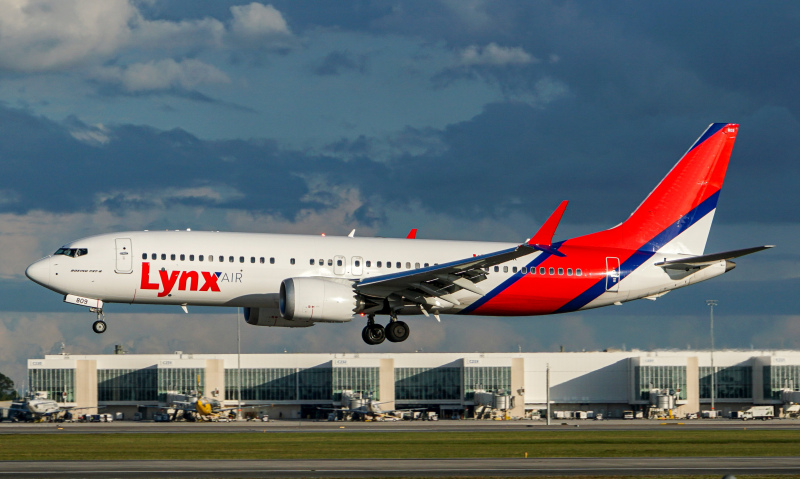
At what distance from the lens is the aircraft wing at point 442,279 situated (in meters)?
46.4

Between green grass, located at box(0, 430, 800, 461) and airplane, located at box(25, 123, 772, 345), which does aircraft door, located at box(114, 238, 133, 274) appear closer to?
airplane, located at box(25, 123, 772, 345)

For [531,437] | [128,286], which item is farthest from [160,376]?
[128,286]

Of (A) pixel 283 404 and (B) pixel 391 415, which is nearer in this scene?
(B) pixel 391 415

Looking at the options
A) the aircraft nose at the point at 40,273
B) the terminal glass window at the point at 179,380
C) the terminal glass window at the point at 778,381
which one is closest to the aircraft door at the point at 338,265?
the aircraft nose at the point at 40,273

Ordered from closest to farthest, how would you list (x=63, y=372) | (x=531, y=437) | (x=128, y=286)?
(x=128, y=286), (x=531, y=437), (x=63, y=372)

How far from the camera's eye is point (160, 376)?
5408 inches

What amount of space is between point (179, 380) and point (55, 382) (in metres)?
16.6

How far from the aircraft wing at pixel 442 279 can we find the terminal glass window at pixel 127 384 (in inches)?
3681

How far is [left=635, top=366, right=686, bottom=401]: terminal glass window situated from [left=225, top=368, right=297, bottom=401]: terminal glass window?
47.5m

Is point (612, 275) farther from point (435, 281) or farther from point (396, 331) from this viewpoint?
point (396, 331)

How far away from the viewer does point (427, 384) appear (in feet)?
453

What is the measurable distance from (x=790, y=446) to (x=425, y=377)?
8426 centimetres

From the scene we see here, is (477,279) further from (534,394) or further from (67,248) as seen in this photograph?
(534,394)

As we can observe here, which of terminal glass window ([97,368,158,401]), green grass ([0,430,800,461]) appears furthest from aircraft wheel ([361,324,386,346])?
terminal glass window ([97,368,158,401])
